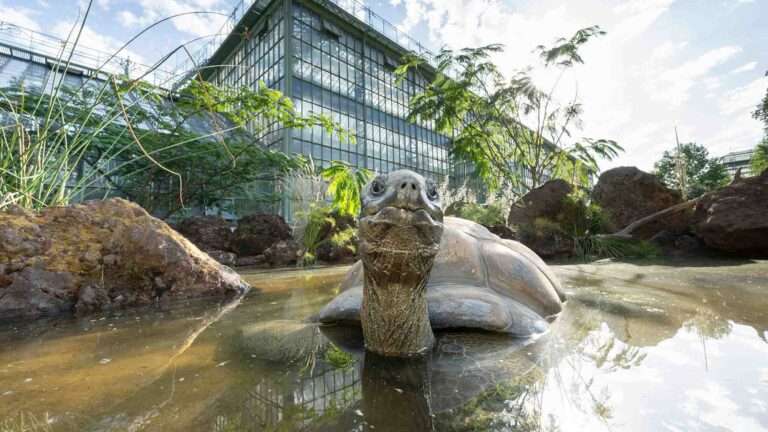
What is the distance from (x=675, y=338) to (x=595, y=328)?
0.99 ft

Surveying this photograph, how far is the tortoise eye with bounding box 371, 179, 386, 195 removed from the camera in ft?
4.25

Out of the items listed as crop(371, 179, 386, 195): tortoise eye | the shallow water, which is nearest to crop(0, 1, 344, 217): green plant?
the shallow water

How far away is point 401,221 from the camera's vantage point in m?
1.20

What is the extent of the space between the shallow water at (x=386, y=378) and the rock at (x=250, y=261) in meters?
5.38

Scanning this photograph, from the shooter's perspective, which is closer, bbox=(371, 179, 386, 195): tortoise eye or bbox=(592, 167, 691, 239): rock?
bbox=(371, 179, 386, 195): tortoise eye

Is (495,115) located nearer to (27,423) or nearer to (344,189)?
(344,189)

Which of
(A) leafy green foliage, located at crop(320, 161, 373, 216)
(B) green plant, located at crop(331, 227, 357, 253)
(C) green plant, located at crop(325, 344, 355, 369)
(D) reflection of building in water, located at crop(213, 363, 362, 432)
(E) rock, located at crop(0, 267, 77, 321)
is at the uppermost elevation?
(A) leafy green foliage, located at crop(320, 161, 373, 216)

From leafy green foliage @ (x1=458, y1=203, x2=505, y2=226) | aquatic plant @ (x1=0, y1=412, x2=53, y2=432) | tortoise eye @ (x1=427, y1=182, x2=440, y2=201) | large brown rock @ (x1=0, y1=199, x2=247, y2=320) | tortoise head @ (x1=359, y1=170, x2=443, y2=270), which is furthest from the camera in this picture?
leafy green foliage @ (x1=458, y1=203, x2=505, y2=226)

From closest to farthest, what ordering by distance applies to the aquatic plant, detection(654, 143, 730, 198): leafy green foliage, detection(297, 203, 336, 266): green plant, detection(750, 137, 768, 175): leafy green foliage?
the aquatic plant
detection(297, 203, 336, 266): green plant
detection(750, 137, 768, 175): leafy green foliage
detection(654, 143, 730, 198): leafy green foliage

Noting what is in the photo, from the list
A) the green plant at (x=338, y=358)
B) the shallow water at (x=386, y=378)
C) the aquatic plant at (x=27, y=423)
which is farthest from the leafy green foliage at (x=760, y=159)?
the aquatic plant at (x=27, y=423)

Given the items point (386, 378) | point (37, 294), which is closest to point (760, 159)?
point (386, 378)

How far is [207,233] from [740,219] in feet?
31.7

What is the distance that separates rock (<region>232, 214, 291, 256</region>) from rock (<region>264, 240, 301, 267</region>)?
51cm

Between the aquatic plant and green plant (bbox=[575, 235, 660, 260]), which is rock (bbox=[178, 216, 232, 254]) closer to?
the aquatic plant
